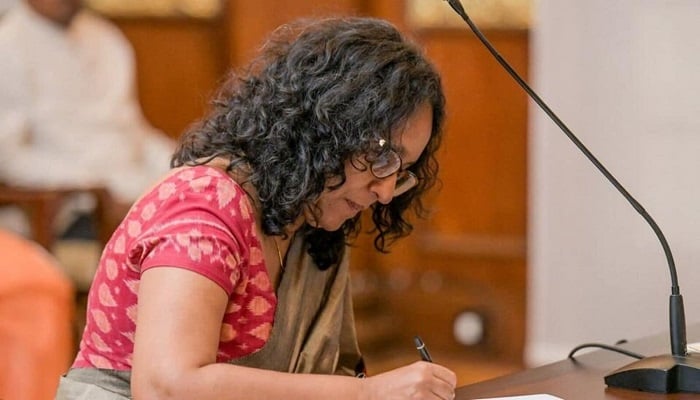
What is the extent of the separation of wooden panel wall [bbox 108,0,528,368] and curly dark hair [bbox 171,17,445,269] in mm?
2609

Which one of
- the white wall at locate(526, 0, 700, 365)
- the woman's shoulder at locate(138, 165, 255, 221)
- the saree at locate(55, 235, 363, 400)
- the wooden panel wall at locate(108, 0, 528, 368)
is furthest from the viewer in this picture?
the wooden panel wall at locate(108, 0, 528, 368)

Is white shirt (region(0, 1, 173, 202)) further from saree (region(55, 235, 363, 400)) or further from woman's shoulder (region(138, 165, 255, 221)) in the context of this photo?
woman's shoulder (region(138, 165, 255, 221))

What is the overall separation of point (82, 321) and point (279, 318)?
224cm

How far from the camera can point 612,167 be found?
3918 mm

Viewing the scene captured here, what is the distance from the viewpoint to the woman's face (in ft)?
5.57

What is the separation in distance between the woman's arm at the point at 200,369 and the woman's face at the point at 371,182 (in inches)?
9.7

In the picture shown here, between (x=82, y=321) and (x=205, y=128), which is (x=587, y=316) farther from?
(x=205, y=128)

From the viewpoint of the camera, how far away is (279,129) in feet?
5.51

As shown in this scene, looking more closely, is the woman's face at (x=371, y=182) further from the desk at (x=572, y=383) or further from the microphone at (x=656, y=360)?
the desk at (x=572, y=383)

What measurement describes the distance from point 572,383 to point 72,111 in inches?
112

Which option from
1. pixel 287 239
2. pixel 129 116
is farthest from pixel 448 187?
pixel 287 239

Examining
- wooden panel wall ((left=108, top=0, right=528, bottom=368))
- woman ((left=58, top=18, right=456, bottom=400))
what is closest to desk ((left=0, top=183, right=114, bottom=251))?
wooden panel wall ((left=108, top=0, right=528, bottom=368))

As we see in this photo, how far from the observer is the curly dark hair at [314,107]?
1658 mm

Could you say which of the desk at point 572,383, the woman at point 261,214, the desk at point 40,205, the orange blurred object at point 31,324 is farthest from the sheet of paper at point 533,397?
the desk at point 40,205
